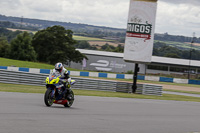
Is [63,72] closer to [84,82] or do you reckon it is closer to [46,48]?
[84,82]

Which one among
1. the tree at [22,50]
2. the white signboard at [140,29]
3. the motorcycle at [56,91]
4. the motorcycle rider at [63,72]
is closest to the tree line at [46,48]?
the tree at [22,50]

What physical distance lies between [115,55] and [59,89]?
7804 cm

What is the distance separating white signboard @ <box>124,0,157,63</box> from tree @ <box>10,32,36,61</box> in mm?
52643

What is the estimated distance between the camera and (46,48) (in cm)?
7944

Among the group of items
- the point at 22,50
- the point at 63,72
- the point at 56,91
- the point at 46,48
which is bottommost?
the point at 56,91

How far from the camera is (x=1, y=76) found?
24.6 meters

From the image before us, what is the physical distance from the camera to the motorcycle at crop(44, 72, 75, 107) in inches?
464

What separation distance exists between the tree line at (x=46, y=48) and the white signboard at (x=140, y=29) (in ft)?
167

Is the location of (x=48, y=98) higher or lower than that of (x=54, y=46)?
lower

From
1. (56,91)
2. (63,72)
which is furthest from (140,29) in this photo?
(56,91)

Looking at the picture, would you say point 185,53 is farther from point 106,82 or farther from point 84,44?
point 106,82

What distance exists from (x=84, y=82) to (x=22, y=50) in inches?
2137

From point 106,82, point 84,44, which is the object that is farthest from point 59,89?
point 84,44

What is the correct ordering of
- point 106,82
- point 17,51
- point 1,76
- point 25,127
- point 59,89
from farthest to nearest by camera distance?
1. point 17,51
2. point 106,82
3. point 1,76
4. point 59,89
5. point 25,127
